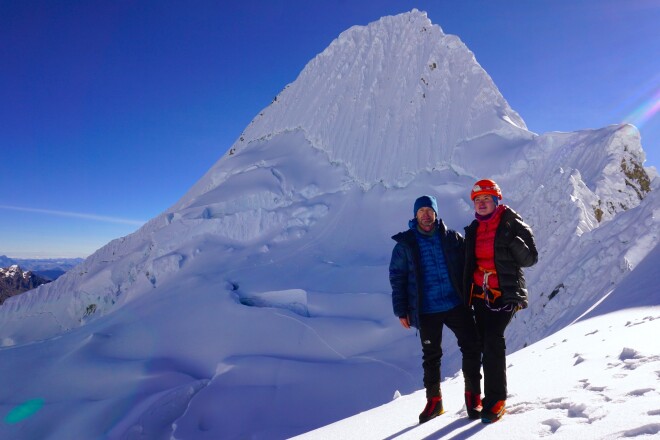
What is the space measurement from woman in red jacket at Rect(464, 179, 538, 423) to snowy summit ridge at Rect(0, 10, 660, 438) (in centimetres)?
574

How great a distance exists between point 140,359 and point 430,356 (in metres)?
10.8

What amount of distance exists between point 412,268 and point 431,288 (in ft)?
0.78

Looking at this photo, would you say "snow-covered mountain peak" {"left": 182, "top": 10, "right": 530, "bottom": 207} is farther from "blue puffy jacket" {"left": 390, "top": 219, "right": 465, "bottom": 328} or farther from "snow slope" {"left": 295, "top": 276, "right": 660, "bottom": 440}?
"blue puffy jacket" {"left": 390, "top": 219, "right": 465, "bottom": 328}

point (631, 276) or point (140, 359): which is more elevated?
point (631, 276)

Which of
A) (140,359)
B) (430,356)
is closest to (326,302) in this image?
(140,359)

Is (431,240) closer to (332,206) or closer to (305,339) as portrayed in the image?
(305,339)

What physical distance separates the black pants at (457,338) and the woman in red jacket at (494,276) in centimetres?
10

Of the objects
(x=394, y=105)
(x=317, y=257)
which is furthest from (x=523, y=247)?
(x=394, y=105)

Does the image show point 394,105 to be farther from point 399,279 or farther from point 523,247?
point 523,247

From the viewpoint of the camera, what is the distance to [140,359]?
39.6ft

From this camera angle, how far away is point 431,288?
12.3ft

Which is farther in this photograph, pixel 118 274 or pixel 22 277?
pixel 22 277

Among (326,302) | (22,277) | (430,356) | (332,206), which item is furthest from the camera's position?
(22,277)

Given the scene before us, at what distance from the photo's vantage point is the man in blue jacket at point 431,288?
142 inches
